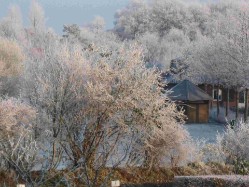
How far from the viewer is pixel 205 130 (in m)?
43.5

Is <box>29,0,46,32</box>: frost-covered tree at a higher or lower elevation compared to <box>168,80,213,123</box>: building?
higher

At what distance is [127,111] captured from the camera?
71.1 feet

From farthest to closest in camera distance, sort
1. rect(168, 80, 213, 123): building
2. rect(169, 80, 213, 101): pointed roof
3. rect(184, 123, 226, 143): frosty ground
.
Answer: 1. rect(168, 80, 213, 123): building
2. rect(169, 80, 213, 101): pointed roof
3. rect(184, 123, 226, 143): frosty ground

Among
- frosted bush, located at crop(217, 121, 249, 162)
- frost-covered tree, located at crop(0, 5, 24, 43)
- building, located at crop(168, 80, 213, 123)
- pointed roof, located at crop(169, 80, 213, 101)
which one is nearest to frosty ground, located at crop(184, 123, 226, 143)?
building, located at crop(168, 80, 213, 123)

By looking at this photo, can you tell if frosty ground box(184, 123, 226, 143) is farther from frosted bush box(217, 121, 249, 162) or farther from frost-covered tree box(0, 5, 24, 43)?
frost-covered tree box(0, 5, 24, 43)

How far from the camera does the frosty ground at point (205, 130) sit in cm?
3978

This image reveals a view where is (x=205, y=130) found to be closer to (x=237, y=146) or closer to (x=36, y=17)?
(x=237, y=146)

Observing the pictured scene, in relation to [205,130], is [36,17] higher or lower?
higher

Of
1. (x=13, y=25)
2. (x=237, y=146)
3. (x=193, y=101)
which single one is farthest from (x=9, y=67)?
(x=13, y=25)

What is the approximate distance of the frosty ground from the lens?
39.8 m

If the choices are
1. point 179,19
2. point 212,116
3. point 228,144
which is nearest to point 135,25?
point 179,19

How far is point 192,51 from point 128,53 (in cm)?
4197

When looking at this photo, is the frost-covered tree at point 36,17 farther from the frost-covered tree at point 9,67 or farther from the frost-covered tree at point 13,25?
the frost-covered tree at point 9,67

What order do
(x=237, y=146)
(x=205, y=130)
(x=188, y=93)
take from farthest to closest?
(x=188, y=93) → (x=205, y=130) → (x=237, y=146)
